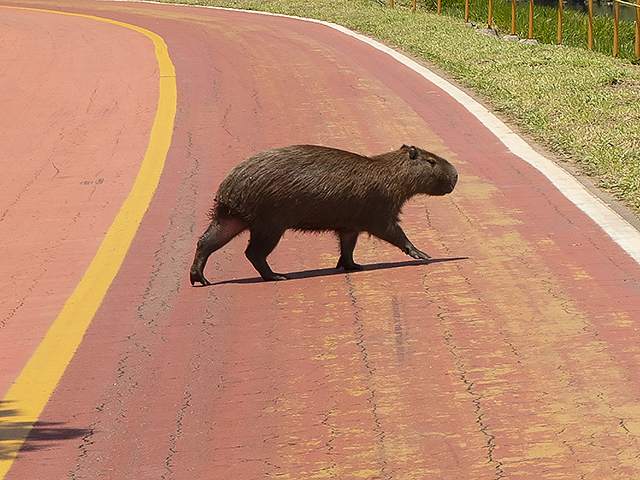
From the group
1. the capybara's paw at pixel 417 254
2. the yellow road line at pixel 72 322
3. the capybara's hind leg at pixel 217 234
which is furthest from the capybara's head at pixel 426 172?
the yellow road line at pixel 72 322

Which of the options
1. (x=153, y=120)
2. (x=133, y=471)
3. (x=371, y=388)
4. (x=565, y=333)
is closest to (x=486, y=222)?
(x=565, y=333)

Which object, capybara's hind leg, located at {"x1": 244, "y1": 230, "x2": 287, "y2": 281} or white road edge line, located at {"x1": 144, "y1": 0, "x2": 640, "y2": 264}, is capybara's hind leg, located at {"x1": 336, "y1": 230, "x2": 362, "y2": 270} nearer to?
capybara's hind leg, located at {"x1": 244, "y1": 230, "x2": 287, "y2": 281}

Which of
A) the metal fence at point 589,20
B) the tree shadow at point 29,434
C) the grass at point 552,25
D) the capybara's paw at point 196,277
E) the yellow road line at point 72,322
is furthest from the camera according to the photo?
the grass at point 552,25

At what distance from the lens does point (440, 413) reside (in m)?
4.84

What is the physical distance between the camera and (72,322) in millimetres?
6551

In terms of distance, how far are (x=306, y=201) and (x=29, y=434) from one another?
113 inches

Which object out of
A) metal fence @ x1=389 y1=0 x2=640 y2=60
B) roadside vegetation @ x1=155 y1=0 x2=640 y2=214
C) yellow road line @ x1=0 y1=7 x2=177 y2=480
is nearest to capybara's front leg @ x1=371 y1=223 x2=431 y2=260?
yellow road line @ x1=0 y1=7 x2=177 y2=480

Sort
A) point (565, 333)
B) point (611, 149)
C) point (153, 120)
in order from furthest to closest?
1. point (153, 120)
2. point (611, 149)
3. point (565, 333)

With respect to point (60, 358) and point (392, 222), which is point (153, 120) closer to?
point (392, 222)

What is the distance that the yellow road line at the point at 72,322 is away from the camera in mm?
5059

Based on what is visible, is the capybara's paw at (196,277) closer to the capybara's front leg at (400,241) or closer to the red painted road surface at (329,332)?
the red painted road surface at (329,332)

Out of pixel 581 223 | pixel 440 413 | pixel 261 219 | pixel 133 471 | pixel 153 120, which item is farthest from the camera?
pixel 153 120

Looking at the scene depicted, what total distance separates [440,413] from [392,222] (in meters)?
2.89

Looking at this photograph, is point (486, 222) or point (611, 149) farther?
point (611, 149)
